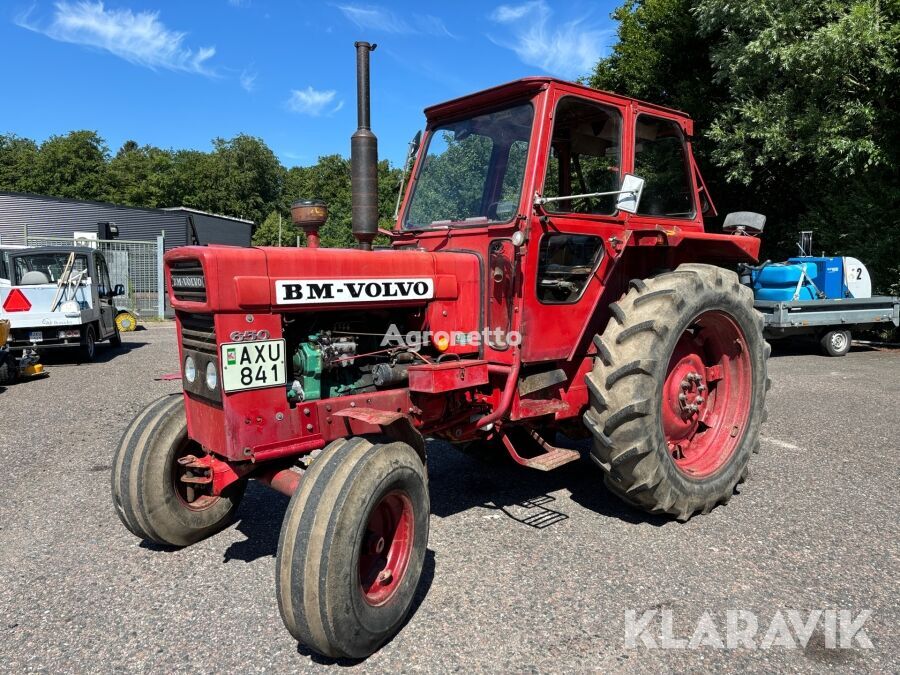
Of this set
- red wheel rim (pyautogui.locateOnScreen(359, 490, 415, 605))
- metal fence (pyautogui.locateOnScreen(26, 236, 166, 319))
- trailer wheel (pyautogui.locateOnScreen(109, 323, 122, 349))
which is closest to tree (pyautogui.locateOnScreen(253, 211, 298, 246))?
metal fence (pyautogui.locateOnScreen(26, 236, 166, 319))

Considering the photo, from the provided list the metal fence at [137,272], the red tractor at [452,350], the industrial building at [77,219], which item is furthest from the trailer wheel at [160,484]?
the industrial building at [77,219]

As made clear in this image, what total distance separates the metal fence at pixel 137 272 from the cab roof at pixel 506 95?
15.9 metres

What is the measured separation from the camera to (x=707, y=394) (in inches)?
170

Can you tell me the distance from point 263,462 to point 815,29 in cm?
1284

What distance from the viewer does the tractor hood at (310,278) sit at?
2779 millimetres

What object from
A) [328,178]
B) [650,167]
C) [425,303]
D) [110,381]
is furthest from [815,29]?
[328,178]

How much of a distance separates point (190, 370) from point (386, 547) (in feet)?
4.23

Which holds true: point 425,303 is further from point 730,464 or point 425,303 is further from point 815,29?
point 815,29

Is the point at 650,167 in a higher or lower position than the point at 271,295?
higher

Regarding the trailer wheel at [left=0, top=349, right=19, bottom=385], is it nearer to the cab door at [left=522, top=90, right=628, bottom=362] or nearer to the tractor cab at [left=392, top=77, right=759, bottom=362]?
the tractor cab at [left=392, top=77, right=759, bottom=362]

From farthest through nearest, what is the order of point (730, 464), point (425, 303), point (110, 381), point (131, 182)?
point (131, 182)
point (110, 381)
point (730, 464)
point (425, 303)

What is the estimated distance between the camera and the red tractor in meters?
2.72

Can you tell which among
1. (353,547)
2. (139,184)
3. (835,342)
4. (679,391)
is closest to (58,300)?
(353,547)

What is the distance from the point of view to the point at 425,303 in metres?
3.44
